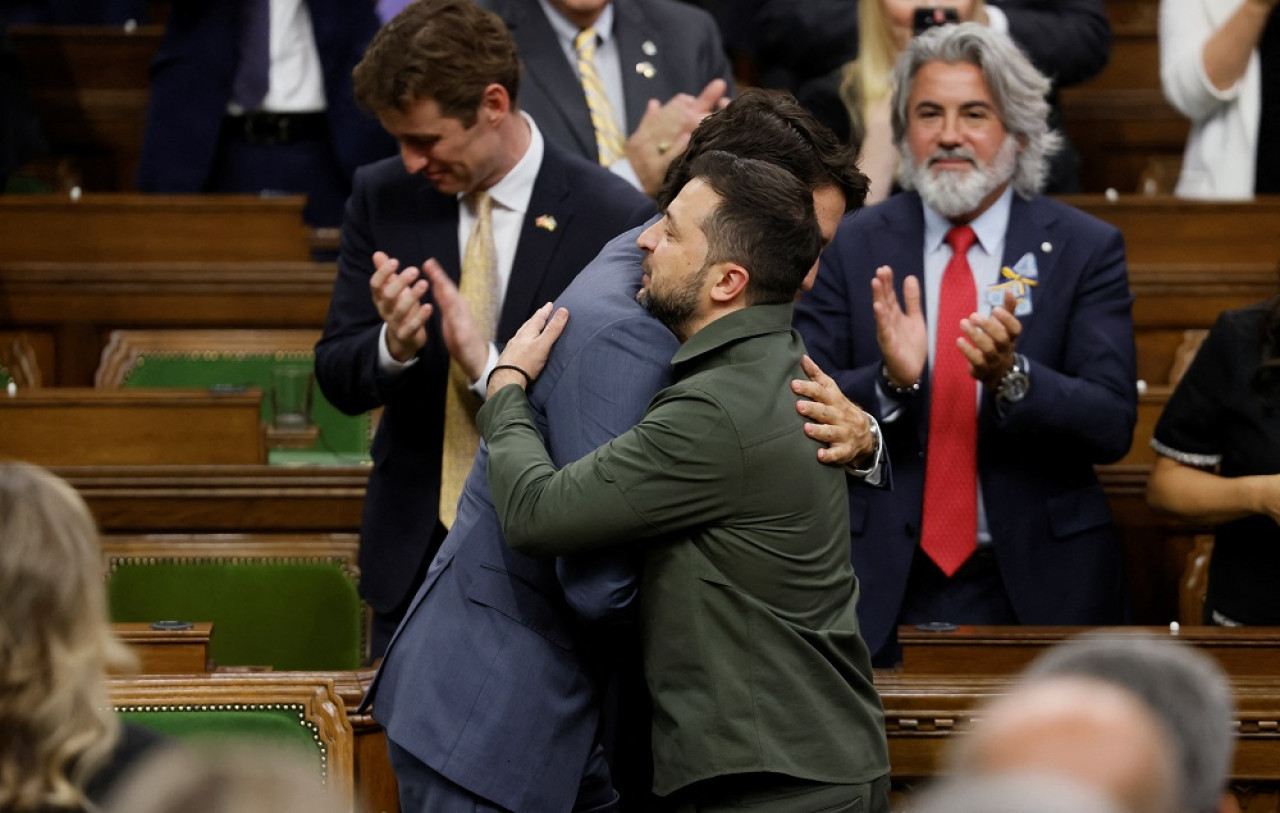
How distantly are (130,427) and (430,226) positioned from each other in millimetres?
1059

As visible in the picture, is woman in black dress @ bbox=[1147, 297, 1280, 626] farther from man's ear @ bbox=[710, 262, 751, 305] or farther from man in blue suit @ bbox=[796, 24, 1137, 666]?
man's ear @ bbox=[710, 262, 751, 305]

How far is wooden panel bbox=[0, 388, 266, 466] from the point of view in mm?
4094

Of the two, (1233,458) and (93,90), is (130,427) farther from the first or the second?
(93,90)

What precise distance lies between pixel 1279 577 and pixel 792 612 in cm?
136

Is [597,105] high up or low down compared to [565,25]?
down

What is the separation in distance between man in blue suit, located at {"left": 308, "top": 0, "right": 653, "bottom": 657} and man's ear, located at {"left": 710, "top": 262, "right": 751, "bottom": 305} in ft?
2.80

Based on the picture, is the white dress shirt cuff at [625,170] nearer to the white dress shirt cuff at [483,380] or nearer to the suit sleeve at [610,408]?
the white dress shirt cuff at [483,380]

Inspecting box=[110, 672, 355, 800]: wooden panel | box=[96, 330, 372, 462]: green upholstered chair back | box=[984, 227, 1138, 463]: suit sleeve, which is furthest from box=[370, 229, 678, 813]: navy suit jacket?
box=[96, 330, 372, 462]: green upholstered chair back

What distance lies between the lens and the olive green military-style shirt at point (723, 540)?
7.62 feet

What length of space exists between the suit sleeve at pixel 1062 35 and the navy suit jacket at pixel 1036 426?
121cm

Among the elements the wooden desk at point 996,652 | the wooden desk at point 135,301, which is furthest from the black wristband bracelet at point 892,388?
the wooden desk at point 135,301

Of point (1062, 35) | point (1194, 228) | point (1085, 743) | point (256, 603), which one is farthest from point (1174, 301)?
point (1085, 743)

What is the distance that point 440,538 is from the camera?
3441 millimetres

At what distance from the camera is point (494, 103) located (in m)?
3.31
